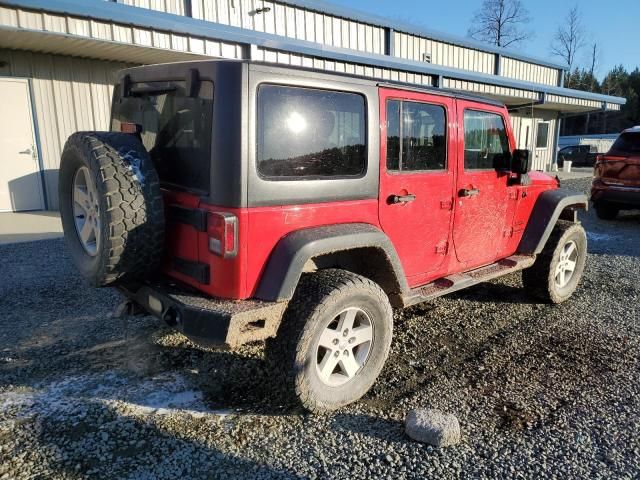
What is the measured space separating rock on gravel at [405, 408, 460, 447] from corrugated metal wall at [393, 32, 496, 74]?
1449 cm

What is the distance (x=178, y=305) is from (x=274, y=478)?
1023 millimetres

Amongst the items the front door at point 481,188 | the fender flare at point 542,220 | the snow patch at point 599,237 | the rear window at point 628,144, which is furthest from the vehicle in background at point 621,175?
the front door at point 481,188

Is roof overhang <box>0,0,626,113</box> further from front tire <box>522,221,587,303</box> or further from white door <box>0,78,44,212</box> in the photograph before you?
front tire <box>522,221,587,303</box>

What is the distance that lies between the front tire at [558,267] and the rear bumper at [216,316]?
3.17 meters

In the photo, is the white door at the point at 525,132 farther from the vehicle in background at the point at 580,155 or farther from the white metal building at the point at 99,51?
the vehicle in background at the point at 580,155

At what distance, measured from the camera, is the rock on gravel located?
259 centimetres

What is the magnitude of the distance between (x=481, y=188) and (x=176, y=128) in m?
2.52

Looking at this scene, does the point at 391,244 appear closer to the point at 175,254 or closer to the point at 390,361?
the point at 390,361

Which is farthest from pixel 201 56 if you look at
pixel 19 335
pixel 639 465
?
pixel 639 465

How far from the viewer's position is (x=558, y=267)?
487 centimetres

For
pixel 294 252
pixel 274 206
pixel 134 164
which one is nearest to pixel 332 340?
pixel 294 252

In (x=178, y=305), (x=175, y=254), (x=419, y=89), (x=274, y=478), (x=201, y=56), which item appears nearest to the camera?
(x=274, y=478)

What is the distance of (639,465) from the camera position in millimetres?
2471

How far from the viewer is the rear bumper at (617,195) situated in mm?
9133
